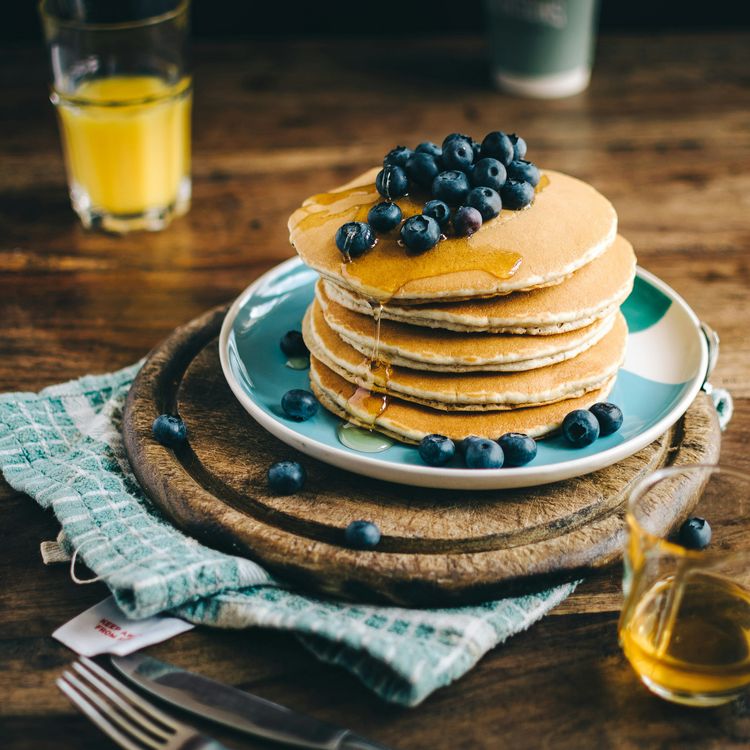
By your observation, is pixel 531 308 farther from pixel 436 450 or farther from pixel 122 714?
pixel 122 714

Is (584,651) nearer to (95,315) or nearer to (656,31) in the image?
(95,315)

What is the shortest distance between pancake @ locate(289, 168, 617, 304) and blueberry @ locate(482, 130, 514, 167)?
8 cm

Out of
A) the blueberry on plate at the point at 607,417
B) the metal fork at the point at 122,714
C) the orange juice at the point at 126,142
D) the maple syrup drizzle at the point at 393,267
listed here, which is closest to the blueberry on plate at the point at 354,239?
the maple syrup drizzle at the point at 393,267

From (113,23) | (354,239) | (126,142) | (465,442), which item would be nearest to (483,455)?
(465,442)

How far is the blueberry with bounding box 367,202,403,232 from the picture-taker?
1512mm

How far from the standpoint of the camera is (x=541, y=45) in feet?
10.1

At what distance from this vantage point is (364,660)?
1.22 meters

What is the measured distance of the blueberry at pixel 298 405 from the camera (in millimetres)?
1549

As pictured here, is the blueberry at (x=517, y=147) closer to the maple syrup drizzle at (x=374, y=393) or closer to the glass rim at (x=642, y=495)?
the maple syrup drizzle at (x=374, y=393)

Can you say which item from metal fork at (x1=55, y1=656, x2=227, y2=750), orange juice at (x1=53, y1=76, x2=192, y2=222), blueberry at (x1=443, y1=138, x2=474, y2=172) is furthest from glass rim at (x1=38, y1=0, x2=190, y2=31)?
metal fork at (x1=55, y1=656, x2=227, y2=750)

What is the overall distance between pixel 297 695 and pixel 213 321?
2.91 feet

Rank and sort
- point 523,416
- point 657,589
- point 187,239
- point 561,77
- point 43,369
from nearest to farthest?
point 657,589, point 523,416, point 43,369, point 187,239, point 561,77

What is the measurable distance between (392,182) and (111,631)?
2.59 ft

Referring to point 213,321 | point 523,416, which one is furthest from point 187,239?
point 523,416
